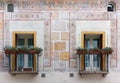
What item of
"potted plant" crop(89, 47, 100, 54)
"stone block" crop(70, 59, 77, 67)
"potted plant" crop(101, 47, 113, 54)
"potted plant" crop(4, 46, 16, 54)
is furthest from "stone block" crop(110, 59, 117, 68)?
"potted plant" crop(4, 46, 16, 54)

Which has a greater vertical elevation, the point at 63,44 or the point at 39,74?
the point at 63,44

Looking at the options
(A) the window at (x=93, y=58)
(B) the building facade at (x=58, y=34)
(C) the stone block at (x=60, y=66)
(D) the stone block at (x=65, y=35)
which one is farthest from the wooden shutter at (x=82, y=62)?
(D) the stone block at (x=65, y=35)

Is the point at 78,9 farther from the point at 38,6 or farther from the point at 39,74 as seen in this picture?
the point at 39,74

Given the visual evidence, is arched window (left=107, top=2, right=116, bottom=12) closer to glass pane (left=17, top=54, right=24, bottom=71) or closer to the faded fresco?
the faded fresco

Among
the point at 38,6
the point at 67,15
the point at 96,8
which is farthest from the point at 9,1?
the point at 96,8

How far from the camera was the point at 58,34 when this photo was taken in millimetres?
14172

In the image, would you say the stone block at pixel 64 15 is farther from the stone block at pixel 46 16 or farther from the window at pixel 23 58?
the window at pixel 23 58

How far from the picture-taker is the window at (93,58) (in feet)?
45.5

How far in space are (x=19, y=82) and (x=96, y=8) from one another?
3.37 metres

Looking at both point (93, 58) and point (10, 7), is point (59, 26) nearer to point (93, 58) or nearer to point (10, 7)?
point (93, 58)

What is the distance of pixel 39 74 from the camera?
1408 cm

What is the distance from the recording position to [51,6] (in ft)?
46.8

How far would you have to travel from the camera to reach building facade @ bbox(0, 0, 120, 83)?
14.1 m

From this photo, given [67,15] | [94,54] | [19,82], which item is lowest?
[19,82]
